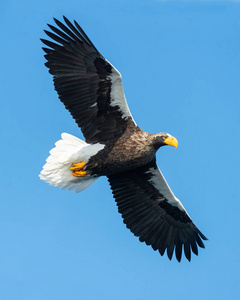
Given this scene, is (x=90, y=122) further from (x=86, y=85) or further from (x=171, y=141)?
(x=171, y=141)

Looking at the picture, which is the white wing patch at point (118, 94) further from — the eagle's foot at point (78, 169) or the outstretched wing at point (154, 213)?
the outstretched wing at point (154, 213)

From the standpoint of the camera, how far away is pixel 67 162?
10.9 metres

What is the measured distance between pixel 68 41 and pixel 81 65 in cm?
41

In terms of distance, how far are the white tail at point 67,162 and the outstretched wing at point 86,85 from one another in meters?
0.22

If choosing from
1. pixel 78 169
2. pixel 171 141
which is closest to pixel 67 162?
pixel 78 169

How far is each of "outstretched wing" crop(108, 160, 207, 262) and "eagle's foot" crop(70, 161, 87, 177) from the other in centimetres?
86

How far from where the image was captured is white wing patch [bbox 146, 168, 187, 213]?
37.6 feet

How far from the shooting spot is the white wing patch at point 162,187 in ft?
37.6

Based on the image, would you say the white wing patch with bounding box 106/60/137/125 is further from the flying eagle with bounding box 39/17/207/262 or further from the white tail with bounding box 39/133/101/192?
the white tail with bounding box 39/133/101/192

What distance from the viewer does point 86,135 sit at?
11.0m

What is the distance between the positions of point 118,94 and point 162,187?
6.07ft

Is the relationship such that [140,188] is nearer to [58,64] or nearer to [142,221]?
[142,221]

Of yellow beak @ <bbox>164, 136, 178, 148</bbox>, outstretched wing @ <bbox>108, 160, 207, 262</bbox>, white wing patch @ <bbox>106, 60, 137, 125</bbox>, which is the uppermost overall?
white wing patch @ <bbox>106, 60, 137, 125</bbox>

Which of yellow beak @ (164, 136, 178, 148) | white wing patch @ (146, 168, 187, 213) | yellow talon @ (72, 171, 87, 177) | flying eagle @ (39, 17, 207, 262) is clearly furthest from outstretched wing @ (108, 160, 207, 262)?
yellow beak @ (164, 136, 178, 148)
